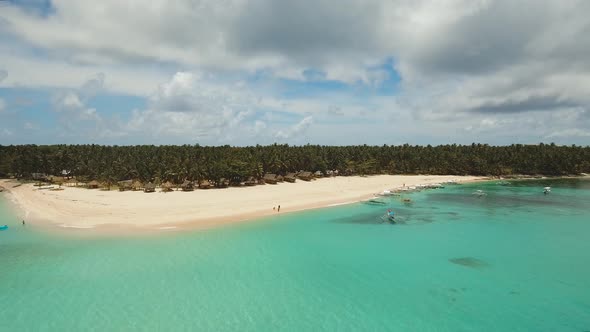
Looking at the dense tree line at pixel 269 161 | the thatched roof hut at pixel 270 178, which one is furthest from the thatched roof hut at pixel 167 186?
the thatched roof hut at pixel 270 178

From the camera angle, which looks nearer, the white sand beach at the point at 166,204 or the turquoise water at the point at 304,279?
the turquoise water at the point at 304,279

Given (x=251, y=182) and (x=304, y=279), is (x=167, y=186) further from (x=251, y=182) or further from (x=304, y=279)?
(x=304, y=279)

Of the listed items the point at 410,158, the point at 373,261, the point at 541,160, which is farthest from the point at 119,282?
the point at 541,160

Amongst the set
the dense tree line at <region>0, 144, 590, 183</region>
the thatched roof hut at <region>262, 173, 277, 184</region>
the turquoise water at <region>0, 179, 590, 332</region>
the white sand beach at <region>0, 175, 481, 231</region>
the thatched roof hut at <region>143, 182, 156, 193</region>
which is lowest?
the turquoise water at <region>0, 179, 590, 332</region>

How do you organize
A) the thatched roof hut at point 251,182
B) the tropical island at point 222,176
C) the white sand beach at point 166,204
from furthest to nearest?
1. the thatched roof hut at point 251,182
2. the tropical island at point 222,176
3. the white sand beach at point 166,204

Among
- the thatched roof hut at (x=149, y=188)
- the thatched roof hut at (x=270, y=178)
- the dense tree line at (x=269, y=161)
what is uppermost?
the dense tree line at (x=269, y=161)

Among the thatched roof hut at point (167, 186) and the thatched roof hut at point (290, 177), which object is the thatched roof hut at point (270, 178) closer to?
the thatched roof hut at point (290, 177)

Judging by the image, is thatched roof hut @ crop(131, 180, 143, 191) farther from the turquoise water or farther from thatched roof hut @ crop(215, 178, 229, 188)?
the turquoise water

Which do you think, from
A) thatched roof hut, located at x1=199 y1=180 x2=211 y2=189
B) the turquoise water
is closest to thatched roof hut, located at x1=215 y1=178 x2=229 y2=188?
thatched roof hut, located at x1=199 y1=180 x2=211 y2=189
